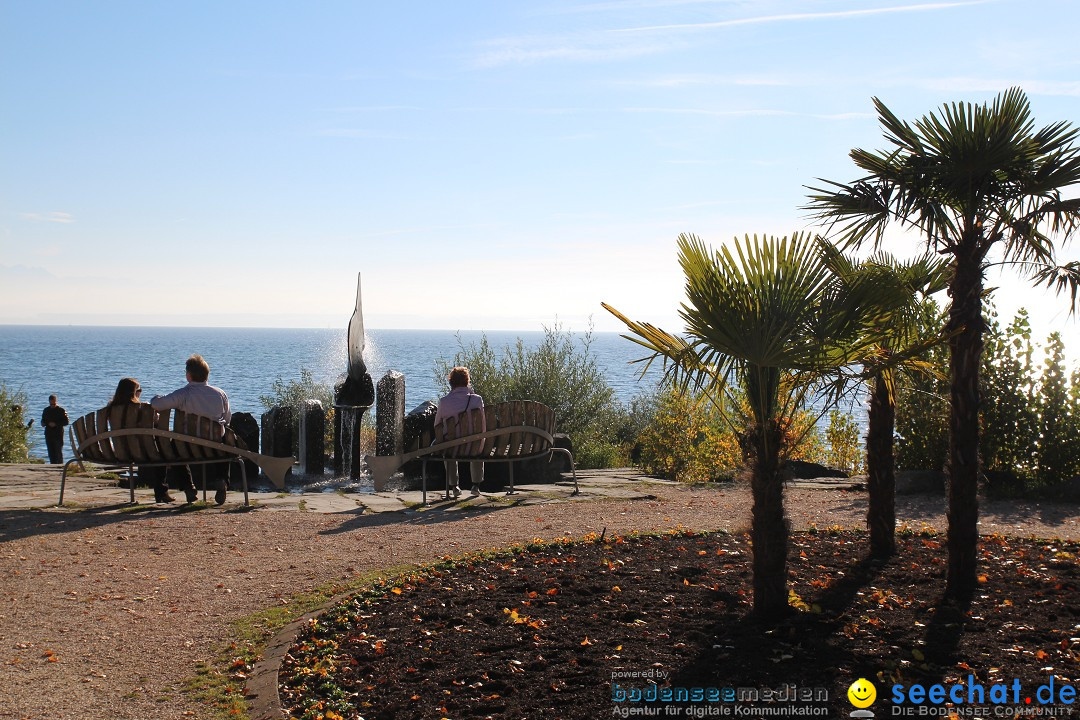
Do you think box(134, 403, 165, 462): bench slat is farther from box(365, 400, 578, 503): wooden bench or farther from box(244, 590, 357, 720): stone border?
box(244, 590, 357, 720): stone border

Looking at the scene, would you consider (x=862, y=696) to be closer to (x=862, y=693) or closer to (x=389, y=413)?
(x=862, y=693)

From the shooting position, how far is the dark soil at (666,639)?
11.7 feet

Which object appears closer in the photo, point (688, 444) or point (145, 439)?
point (145, 439)

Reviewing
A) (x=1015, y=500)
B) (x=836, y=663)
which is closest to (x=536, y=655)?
(x=836, y=663)

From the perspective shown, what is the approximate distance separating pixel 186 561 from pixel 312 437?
6.35 meters

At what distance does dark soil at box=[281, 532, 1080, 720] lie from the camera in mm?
3555

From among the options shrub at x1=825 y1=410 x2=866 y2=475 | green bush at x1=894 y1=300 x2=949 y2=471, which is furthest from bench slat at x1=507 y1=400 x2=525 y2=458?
shrub at x1=825 y1=410 x2=866 y2=475

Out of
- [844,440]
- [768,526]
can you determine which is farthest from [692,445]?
[768,526]

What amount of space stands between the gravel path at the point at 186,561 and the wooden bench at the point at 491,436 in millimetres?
733

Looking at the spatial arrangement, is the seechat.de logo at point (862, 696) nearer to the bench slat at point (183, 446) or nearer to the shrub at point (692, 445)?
the bench slat at point (183, 446)

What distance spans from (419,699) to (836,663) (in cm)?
173

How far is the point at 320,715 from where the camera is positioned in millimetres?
3500

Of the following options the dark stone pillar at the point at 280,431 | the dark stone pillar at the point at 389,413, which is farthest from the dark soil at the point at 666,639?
the dark stone pillar at the point at 280,431

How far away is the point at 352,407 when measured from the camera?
12.2 metres
